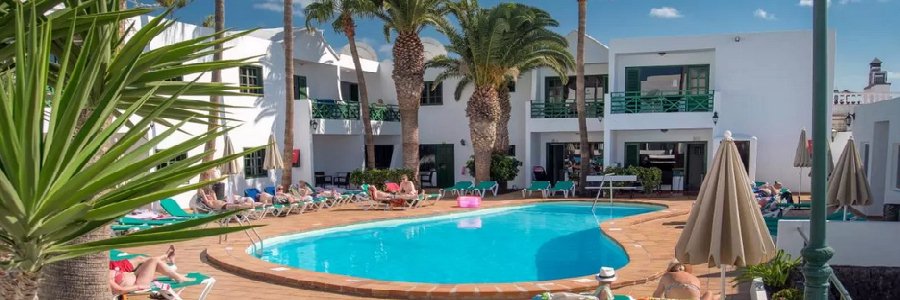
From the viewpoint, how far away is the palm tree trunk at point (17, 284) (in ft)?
6.89

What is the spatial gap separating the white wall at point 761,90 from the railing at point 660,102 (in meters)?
0.32

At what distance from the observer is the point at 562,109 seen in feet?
78.4

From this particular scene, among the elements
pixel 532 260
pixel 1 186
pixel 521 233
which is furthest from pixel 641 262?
pixel 1 186

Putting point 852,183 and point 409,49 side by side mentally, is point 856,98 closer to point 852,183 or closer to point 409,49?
Result: point 852,183

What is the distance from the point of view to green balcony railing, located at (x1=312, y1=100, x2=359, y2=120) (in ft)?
73.0

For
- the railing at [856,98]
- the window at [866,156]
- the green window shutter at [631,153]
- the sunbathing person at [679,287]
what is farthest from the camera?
the green window shutter at [631,153]

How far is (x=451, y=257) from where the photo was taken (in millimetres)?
11898

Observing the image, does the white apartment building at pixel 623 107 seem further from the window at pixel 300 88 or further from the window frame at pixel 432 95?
the window frame at pixel 432 95

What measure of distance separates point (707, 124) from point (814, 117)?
58.0 feet

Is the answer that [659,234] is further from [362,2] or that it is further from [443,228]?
[362,2]

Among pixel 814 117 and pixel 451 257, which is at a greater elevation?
pixel 814 117

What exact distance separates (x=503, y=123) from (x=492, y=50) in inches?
176

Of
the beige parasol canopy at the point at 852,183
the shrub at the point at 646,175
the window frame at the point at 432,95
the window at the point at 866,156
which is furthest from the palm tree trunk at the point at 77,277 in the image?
the window frame at the point at 432,95

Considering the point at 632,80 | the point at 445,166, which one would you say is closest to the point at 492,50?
the point at 632,80
